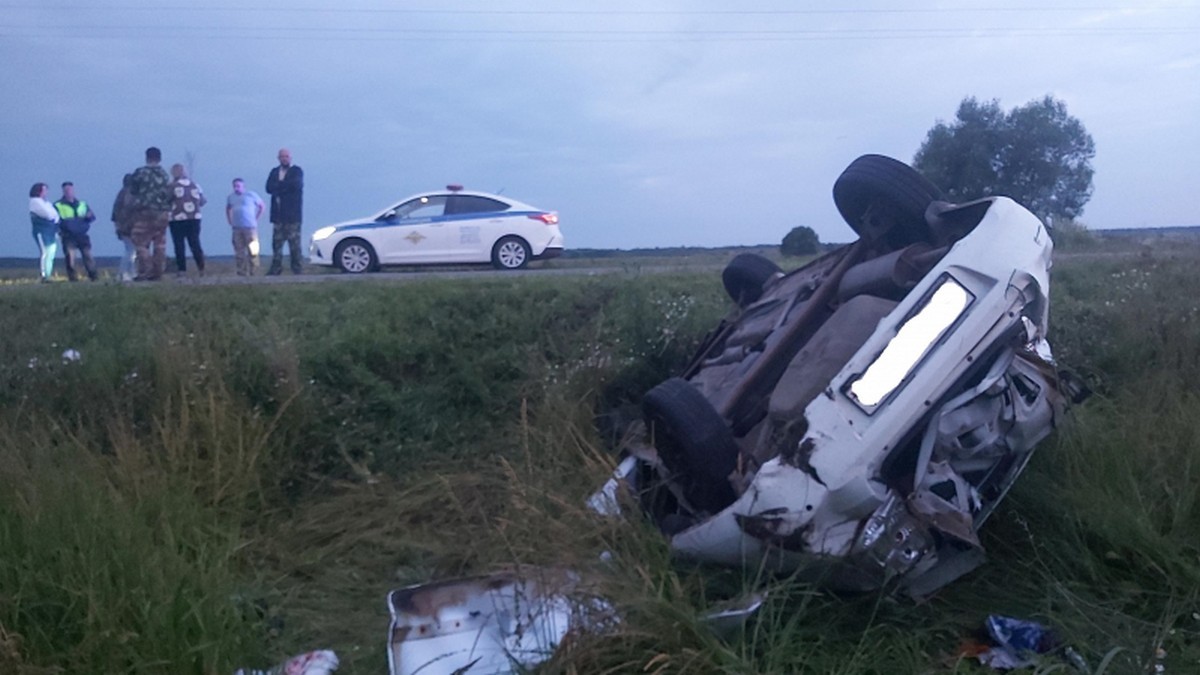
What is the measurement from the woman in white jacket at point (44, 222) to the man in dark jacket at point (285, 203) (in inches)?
128

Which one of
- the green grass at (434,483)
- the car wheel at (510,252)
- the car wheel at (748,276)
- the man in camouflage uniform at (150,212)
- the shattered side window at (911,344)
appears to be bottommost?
the green grass at (434,483)

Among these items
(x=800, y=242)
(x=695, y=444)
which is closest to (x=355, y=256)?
(x=800, y=242)

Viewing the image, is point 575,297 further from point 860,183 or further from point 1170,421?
point 1170,421

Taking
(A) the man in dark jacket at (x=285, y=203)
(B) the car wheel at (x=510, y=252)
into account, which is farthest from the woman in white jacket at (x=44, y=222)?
(B) the car wheel at (x=510, y=252)

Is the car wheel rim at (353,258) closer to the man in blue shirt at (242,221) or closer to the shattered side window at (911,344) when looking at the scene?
the man in blue shirt at (242,221)

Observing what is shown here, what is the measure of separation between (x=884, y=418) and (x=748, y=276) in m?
2.66

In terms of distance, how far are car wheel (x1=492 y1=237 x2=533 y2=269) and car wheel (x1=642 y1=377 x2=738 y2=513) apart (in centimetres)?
1237

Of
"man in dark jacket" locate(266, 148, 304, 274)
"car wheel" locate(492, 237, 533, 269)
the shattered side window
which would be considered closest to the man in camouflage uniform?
"man in dark jacket" locate(266, 148, 304, 274)

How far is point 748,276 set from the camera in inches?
263

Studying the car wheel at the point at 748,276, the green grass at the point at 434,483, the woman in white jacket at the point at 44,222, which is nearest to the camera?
the green grass at the point at 434,483

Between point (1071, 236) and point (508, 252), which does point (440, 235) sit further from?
point (1071, 236)

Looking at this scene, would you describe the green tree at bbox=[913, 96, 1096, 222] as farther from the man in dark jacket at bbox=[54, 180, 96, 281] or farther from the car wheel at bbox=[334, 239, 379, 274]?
the man in dark jacket at bbox=[54, 180, 96, 281]

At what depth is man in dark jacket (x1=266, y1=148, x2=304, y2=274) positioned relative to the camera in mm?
14797

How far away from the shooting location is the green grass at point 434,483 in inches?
166
